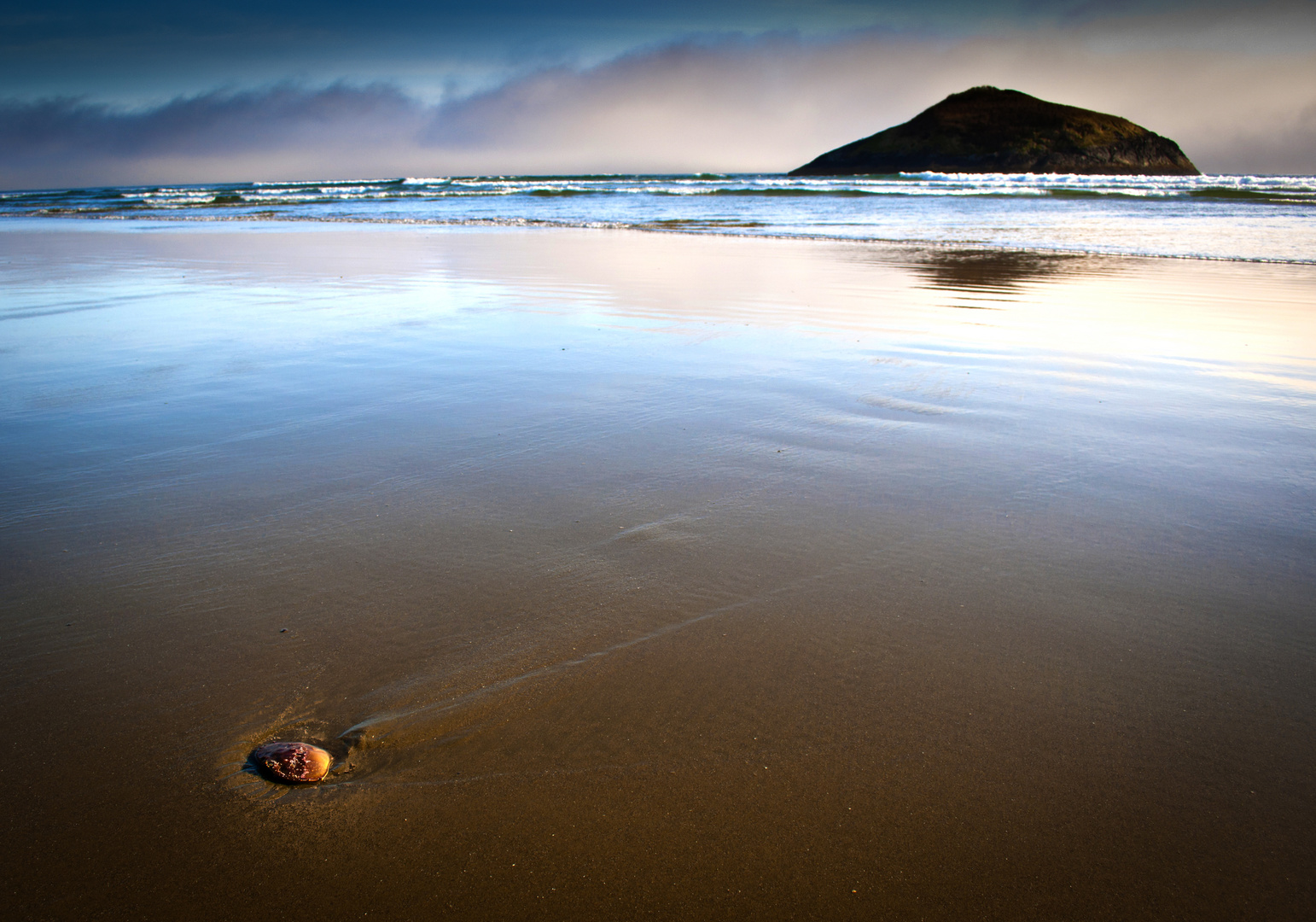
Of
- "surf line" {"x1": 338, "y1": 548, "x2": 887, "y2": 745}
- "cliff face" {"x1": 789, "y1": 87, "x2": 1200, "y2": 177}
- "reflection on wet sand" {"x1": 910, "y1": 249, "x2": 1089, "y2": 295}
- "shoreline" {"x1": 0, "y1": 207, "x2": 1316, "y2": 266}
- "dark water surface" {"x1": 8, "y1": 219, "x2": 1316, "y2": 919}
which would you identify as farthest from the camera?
"cliff face" {"x1": 789, "y1": 87, "x2": 1200, "y2": 177}

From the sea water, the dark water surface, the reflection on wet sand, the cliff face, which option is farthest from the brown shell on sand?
the cliff face

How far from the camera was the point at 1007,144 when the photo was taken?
9881 cm

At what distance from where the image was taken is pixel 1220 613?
6.10 ft

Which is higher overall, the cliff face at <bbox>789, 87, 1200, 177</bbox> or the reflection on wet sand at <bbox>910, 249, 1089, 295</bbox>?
the cliff face at <bbox>789, 87, 1200, 177</bbox>

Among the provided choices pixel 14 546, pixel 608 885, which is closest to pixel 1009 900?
pixel 608 885

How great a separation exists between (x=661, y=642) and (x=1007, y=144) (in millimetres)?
116618

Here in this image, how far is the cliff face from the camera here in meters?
87.9

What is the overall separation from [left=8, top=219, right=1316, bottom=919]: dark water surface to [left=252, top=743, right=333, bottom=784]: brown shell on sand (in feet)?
0.12

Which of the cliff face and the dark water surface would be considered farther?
the cliff face

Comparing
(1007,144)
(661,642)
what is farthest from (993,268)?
(1007,144)

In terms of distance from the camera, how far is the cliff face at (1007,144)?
87.9 metres

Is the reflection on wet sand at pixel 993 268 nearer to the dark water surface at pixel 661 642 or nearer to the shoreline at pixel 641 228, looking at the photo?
the shoreline at pixel 641 228

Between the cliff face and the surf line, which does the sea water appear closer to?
the surf line

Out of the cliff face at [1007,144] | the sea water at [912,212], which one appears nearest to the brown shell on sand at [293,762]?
the sea water at [912,212]
